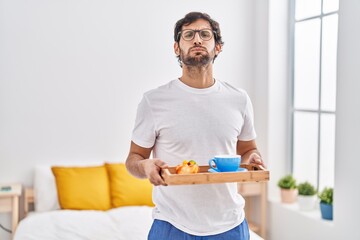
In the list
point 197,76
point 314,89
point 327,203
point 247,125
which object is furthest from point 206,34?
point 314,89

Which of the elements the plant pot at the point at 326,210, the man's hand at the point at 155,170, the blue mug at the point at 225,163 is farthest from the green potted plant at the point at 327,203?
the man's hand at the point at 155,170

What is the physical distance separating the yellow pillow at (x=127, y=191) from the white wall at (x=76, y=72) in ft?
Answer: 0.80

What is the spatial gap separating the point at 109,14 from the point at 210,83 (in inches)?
79.3

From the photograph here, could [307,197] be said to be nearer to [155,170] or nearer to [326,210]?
[326,210]

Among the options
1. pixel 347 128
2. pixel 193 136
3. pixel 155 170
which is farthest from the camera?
pixel 347 128

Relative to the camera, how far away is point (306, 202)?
336 cm

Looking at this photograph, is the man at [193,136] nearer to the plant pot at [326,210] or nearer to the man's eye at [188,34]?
the man's eye at [188,34]

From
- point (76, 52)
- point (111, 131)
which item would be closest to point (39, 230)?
point (111, 131)

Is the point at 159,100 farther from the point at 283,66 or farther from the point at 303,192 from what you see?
the point at 283,66

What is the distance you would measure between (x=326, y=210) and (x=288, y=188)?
470mm

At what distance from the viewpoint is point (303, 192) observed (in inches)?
133

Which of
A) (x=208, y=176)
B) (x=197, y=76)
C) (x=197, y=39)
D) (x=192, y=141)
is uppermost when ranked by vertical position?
(x=197, y=39)

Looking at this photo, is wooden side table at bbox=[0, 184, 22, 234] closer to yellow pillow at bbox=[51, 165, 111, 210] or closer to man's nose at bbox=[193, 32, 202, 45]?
yellow pillow at bbox=[51, 165, 111, 210]

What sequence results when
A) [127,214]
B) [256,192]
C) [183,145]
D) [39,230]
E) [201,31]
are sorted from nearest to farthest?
[183,145] < [201,31] < [39,230] < [127,214] < [256,192]
